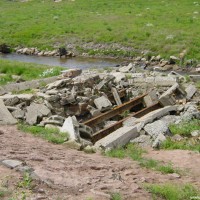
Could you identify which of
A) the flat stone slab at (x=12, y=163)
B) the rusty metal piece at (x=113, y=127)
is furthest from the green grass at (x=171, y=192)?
the rusty metal piece at (x=113, y=127)

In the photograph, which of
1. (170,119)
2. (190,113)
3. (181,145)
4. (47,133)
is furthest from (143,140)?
(190,113)

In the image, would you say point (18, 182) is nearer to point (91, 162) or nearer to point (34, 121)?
point (91, 162)

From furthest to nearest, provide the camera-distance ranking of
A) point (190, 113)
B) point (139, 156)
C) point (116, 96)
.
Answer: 1. point (116, 96)
2. point (190, 113)
3. point (139, 156)

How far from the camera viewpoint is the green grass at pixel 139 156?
11750 millimetres

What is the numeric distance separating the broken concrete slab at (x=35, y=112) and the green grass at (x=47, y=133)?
61 cm

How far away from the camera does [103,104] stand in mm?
19047

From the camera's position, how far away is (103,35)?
132 ft

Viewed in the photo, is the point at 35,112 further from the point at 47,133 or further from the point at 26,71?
the point at 26,71

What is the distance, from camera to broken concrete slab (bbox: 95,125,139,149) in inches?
544

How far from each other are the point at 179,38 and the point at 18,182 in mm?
29604

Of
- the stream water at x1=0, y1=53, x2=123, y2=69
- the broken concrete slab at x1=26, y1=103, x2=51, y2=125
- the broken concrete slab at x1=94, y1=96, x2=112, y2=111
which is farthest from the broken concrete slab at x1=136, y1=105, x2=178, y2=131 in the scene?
the stream water at x1=0, y1=53, x2=123, y2=69

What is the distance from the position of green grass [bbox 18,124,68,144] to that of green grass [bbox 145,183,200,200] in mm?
4073

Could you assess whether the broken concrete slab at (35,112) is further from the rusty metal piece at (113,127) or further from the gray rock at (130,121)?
Result: the gray rock at (130,121)

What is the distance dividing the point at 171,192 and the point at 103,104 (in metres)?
9.39
